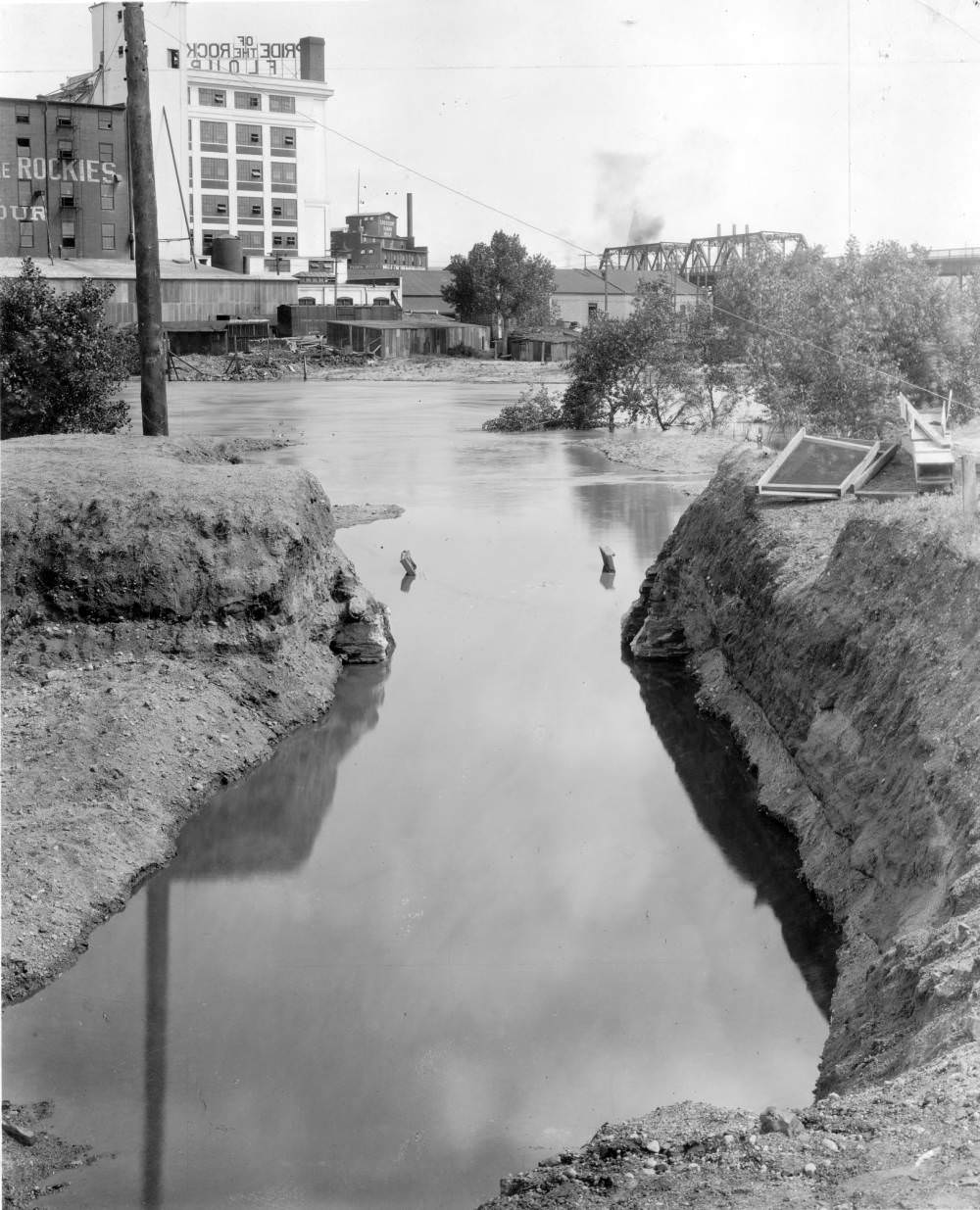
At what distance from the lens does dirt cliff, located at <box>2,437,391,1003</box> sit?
14906 mm

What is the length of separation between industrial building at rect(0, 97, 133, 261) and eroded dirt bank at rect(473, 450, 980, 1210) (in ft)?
194

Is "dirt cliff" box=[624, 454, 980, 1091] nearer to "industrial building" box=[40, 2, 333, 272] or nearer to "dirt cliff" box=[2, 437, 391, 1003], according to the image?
"dirt cliff" box=[2, 437, 391, 1003]

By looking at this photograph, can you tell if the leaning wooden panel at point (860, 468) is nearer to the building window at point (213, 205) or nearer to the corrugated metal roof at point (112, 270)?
the corrugated metal roof at point (112, 270)

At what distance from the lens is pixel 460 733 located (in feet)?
63.7

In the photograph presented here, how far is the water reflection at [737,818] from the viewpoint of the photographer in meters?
13.2

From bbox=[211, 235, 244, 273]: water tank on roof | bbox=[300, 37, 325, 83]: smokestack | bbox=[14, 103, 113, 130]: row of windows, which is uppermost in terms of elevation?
bbox=[300, 37, 325, 83]: smokestack

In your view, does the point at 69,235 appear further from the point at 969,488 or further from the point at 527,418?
the point at 969,488

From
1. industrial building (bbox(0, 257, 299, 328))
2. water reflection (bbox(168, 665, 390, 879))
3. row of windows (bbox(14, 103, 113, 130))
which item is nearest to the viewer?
water reflection (bbox(168, 665, 390, 879))

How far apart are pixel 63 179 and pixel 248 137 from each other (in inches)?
1627

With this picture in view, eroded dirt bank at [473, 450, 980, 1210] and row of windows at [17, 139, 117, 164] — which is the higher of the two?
row of windows at [17, 139, 117, 164]

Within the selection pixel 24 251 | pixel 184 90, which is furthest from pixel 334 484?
pixel 184 90

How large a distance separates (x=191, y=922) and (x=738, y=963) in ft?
17.6

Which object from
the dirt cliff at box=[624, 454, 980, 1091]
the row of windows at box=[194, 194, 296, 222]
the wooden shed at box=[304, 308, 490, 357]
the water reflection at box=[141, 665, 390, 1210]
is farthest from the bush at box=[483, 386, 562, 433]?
the row of windows at box=[194, 194, 296, 222]

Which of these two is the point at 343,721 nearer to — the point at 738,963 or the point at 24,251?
the point at 738,963
